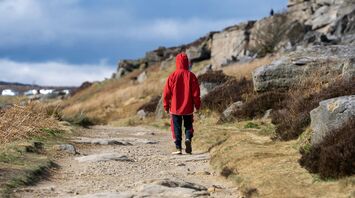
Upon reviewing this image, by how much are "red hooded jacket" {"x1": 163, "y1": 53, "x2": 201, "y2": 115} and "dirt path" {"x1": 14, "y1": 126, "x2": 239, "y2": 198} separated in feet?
3.10

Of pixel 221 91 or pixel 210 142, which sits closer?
pixel 210 142

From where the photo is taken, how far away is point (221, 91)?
20.0 meters

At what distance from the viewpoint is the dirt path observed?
7.86 metres

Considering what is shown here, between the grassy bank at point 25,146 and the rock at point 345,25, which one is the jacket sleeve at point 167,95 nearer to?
the grassy bank at point 25,146

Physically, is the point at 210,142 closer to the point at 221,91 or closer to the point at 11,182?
the point at 11,182

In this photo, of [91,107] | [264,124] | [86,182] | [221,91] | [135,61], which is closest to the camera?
[86,182]

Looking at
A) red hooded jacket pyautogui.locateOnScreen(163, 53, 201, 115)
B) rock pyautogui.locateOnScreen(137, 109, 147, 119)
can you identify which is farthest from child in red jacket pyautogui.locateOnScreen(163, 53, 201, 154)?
rock pyautogui.locateOnScreen(137, 109, 147, 119)

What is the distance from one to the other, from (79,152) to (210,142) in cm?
265

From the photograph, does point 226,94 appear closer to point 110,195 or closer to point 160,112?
point 160,112

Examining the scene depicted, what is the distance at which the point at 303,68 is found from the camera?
1639 cm

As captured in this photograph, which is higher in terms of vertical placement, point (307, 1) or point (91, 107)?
point (307, 1)

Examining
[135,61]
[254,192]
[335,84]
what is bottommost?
[254,192]

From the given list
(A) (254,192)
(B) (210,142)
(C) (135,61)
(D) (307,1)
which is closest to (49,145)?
(B) (210,142)

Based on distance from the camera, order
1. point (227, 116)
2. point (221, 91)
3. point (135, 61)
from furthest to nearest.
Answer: point (135, 61) → point (221, 91) → point (227, 116)
